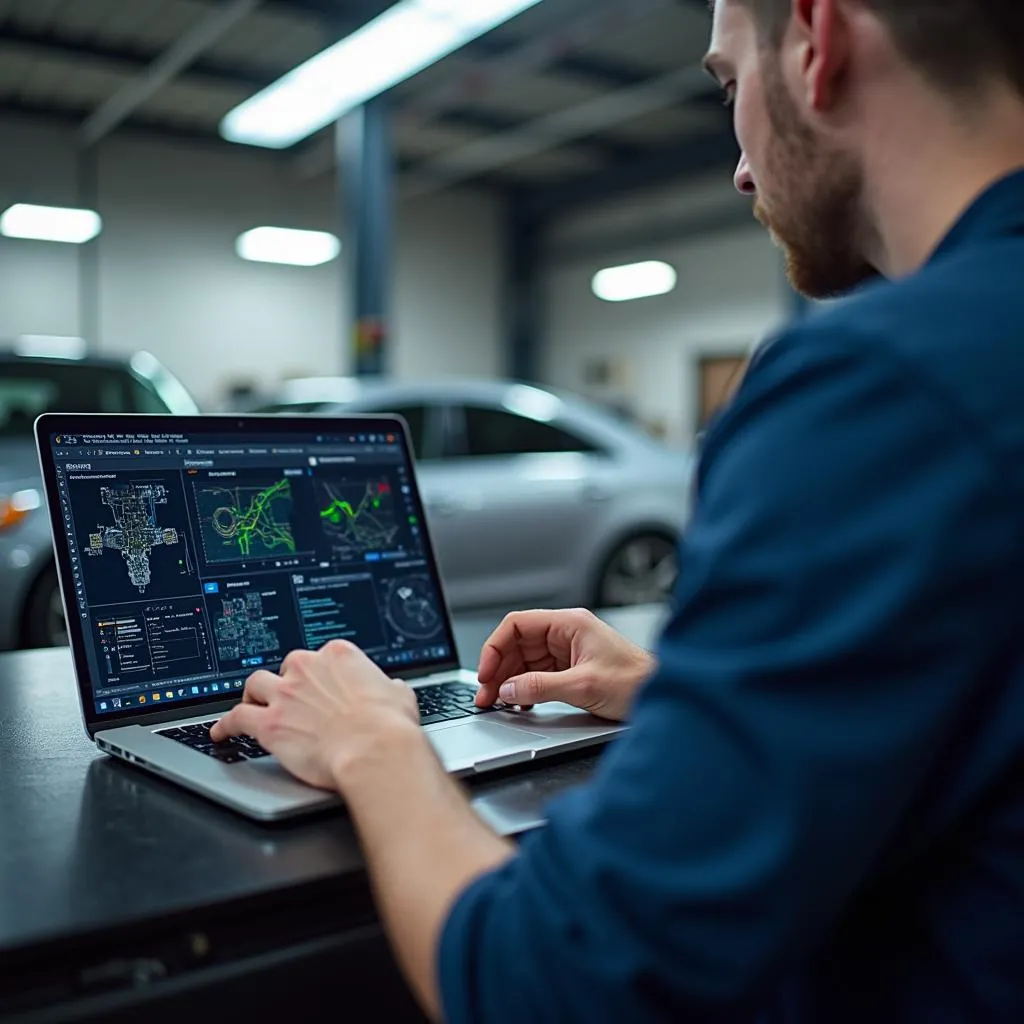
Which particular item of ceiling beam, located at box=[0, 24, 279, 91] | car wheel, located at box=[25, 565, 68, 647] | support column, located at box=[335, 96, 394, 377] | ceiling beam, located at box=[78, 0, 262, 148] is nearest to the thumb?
car wheel, located at box=[25, 565, 68, 647]

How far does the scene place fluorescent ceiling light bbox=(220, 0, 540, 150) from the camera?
4.86m

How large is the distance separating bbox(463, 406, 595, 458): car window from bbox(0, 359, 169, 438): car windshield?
4.36ft

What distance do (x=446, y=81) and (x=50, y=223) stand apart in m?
3.97

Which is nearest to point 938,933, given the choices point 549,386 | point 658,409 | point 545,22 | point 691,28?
point 545,22

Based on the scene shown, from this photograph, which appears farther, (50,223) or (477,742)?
(50,223)

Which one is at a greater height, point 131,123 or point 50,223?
point 131,123

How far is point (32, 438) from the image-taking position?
3.89 m

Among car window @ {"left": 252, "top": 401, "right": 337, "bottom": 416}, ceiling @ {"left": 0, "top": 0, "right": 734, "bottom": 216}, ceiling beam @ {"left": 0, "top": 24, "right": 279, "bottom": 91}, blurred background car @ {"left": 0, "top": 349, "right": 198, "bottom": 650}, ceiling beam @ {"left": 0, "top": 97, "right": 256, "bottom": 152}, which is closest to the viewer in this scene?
blurred background car @ {"left": 0, "top": 349, "right": 198, "bottom": 650}

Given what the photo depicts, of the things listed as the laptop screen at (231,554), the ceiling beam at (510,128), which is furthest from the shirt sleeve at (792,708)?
the ceiling beam at (510,128)

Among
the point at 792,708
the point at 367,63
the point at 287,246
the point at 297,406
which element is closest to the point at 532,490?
the point at 297,406

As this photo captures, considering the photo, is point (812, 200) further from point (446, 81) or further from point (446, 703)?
point (446, 81)

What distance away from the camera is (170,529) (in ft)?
3.42

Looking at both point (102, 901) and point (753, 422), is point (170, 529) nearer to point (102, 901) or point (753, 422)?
point (102, 901)

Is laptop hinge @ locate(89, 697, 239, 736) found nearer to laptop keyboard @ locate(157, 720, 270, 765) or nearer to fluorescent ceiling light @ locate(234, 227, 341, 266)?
laptop keyboard @ locate(157, 720, 270, 765)
